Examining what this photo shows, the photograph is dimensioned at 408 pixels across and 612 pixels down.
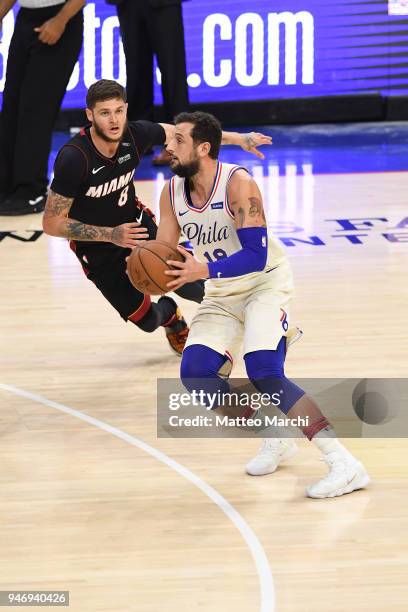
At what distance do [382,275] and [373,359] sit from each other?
1.85 metres

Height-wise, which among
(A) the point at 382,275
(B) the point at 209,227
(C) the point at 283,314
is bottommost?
(A) the point at 382,275

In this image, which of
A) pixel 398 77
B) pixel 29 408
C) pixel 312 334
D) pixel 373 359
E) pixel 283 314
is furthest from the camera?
pixel 398 77

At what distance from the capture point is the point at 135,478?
201 inches

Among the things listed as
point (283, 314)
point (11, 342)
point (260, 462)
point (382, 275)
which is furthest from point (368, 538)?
point (382, 275)

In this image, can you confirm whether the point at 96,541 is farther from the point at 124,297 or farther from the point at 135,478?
the point at 124,297

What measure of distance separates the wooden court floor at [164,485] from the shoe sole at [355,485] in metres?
0.03

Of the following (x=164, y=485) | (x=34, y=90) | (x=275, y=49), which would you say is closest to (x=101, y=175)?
(x=164, y=485)

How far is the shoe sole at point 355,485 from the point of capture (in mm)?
4797

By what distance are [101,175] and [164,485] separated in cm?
194

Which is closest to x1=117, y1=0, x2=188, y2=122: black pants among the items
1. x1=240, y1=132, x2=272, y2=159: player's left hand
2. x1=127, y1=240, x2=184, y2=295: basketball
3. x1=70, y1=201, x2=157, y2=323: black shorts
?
x1=70, y1=201, x2=157, y2=323: black shorts

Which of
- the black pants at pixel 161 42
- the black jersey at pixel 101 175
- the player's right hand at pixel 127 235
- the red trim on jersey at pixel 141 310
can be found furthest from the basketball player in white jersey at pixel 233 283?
the black pants at pixel 161 42

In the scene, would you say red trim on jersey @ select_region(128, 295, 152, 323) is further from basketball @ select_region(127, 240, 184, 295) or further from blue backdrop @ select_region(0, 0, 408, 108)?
blue backdrop @ select_region(0, 0, 408, 108)

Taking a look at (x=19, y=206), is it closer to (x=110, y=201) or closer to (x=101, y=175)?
(x=110, y=201)

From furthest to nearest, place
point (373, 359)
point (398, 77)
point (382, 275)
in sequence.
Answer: point (398, 77) → point (382, 275) → point (373, 359)
